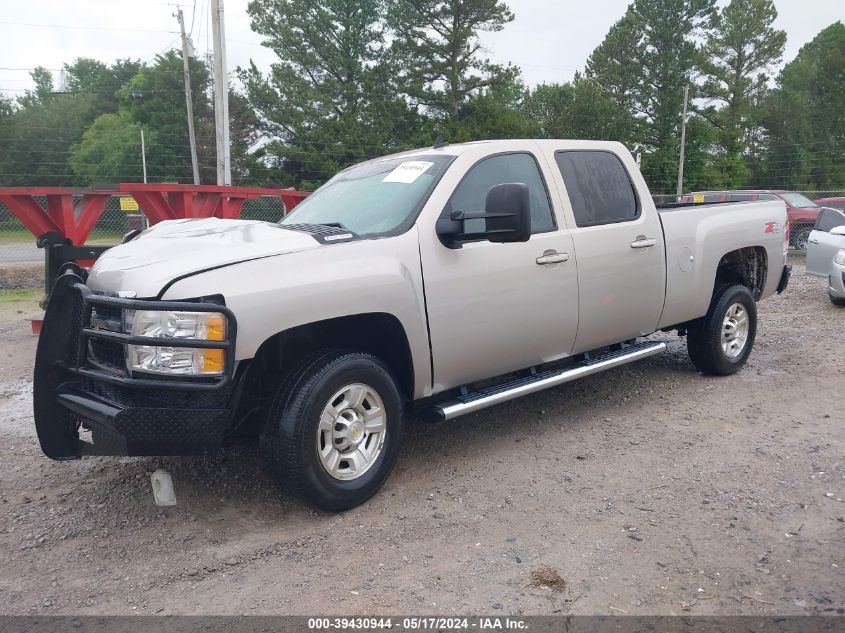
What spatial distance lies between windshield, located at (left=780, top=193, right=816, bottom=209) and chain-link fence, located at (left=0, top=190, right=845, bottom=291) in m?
2.98

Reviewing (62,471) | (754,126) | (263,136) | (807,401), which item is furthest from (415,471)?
(754,126)

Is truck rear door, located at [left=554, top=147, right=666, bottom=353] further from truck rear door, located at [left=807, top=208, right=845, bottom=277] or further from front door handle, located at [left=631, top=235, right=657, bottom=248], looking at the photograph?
truck rear door, located at [left=807, top=208, right=845, bottom=277]

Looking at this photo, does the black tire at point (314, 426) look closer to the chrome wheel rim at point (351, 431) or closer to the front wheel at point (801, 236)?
the chrome wheel rim at point (351, 431)

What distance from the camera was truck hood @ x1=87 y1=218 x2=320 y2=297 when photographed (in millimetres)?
3395

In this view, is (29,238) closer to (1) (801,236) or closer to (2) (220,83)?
(2) (220,83)

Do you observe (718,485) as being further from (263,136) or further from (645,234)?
(263,136)

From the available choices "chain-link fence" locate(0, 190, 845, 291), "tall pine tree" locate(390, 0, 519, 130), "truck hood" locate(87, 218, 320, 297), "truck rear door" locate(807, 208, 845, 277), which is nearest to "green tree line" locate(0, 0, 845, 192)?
"tall pine tree" locate(390, 0, 519, 130)

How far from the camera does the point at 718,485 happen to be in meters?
4.13

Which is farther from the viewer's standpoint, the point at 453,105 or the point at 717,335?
the point at 453,105

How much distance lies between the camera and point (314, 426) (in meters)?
3.59

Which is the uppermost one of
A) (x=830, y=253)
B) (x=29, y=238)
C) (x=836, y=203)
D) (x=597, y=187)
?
(x=29, y=238)

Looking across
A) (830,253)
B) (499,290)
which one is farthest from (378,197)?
(830,253)

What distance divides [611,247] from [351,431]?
93.7 inches

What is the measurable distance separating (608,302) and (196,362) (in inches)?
116
